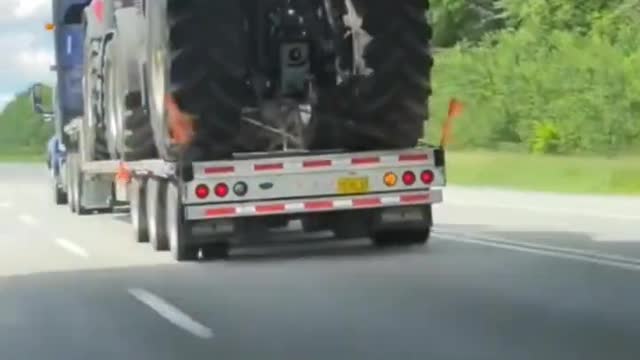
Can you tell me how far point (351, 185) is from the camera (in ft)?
52.7

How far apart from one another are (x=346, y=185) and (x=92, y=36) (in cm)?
752

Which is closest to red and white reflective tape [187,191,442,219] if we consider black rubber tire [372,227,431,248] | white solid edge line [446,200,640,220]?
black rubber tire [372,227,431,248]

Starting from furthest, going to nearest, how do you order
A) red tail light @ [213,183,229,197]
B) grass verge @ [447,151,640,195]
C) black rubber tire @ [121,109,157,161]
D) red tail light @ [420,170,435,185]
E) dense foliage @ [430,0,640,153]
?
dense foliage @ [430,0,640,153] → grass verge @ [447,151,640,195] → black rubber tire @ [121,109,157,161] → red tail light @ [420,170,435,185] → red tail light @ [213,183,229,197]

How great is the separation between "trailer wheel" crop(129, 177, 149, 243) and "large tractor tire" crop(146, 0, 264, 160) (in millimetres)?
2679

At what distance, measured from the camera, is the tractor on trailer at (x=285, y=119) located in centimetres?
1592

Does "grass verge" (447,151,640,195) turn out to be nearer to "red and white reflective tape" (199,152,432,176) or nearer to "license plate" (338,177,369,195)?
"red and white reflective tape" (199,152,432,176)

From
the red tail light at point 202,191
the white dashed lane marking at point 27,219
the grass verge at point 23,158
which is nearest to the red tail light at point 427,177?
the red tail light at point 202,191

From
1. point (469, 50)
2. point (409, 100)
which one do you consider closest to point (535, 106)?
point (469, 50)

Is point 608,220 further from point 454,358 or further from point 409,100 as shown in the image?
point 454,358

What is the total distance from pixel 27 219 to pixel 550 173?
14.6 metres

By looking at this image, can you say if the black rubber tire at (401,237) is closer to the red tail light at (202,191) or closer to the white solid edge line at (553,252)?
the white solid edge line at (553,252)

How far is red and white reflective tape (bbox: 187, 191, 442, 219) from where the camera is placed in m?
15.8

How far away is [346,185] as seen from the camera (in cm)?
1606

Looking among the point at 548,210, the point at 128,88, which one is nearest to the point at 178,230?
the point at 128,88
